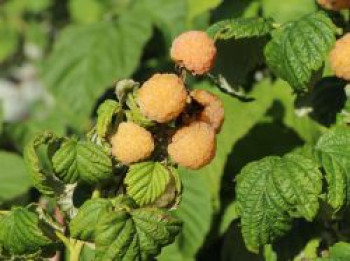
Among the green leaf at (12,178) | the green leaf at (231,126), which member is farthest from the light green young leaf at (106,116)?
the green leaf at (12,178)

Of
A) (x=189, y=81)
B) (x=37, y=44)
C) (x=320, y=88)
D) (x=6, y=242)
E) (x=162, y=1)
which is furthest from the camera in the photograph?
(x=37, y=44)

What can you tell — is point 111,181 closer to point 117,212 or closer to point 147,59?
point 117,212

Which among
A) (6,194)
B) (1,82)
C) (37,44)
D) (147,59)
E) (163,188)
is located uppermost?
(163,188)

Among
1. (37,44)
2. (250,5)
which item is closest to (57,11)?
(37,44)

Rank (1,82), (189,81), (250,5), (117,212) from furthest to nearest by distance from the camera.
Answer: (1,82), (189,81), (250,5), (117,212)

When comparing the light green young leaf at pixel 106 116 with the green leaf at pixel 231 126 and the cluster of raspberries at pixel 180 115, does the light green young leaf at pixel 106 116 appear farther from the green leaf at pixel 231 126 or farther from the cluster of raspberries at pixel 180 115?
the green leaf at pixel 231 126

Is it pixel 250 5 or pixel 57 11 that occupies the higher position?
pixel 250 5
